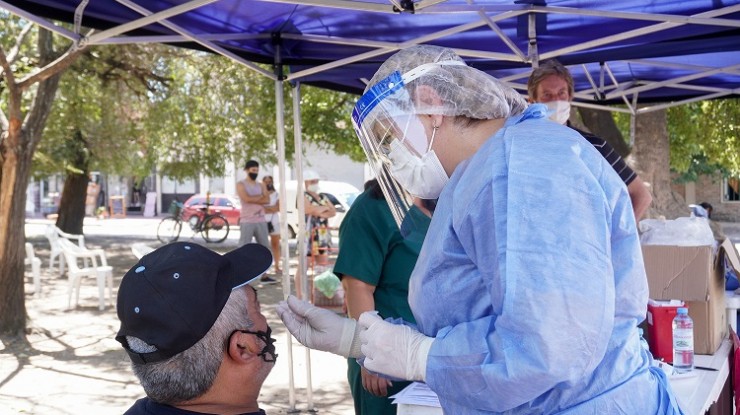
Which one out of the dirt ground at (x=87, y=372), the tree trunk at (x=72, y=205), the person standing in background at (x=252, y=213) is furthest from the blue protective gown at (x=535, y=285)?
the tree trunk at (x=72, y=205)

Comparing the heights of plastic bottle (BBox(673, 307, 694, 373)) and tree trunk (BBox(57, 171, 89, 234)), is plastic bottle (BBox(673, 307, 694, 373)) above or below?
below

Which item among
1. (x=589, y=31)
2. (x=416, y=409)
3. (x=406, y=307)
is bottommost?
(x=416, y=409)

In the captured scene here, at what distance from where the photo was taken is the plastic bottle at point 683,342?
3.05 m

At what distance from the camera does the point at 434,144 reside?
69.6 inches

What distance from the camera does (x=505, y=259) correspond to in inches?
56.4

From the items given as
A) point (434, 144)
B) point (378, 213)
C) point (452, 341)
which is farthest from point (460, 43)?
point (452, 341)

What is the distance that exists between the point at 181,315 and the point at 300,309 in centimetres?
62

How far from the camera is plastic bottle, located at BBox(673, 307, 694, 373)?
10.0 ft

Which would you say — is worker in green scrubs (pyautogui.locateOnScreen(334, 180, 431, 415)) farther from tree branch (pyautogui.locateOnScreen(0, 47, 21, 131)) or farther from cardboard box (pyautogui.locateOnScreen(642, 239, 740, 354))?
tree branch (pyautogui.locateOnScreen(0, 47, 21, 131))

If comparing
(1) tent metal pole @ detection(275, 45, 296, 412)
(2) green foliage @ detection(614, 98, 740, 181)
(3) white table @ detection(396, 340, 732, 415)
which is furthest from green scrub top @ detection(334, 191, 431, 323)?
(2) green foliage @ detection(614, 98, 740, 181)

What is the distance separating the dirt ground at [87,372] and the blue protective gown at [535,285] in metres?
4.11

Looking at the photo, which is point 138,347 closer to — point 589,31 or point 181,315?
point 181,315

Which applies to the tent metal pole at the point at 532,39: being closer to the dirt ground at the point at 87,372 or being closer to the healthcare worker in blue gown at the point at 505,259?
the dirt ground at the point at 87,372

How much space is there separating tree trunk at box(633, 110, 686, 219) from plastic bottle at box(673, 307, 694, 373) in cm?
773
